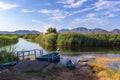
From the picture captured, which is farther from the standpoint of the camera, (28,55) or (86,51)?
(86,51)

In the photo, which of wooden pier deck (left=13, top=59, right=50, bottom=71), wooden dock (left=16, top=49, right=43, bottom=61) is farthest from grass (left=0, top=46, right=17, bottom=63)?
wooden pier deck (left=13, top=59, right=50, bottom=71)

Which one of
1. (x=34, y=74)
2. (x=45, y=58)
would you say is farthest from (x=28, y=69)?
(x=45, y=58)

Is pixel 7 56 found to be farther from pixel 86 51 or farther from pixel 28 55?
pixel 86 51

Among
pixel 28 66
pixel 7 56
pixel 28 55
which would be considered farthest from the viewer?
pixel 28 55

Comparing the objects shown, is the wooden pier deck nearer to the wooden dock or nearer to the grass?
the wooden dock

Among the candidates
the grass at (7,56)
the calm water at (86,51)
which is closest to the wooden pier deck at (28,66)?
the grass at (7,56)

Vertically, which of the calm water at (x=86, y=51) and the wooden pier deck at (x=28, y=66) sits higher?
the wooden pier deck at (x=28, y=66)


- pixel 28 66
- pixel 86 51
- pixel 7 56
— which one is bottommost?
pixel 86 51

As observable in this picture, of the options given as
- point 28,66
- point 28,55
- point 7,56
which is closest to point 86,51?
point 28,55

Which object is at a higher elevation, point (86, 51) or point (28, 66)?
point (28, 66)

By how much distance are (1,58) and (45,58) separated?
11.4ft

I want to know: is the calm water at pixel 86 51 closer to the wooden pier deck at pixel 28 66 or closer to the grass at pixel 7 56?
the grass at pixel 7 56

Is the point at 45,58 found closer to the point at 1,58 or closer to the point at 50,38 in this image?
the point at 1,58

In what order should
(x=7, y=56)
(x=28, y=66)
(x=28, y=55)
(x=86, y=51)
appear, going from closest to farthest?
(x=28, y=66) → (x=7, y=56) → (x=28, y=55) → (x=86, y=51)
